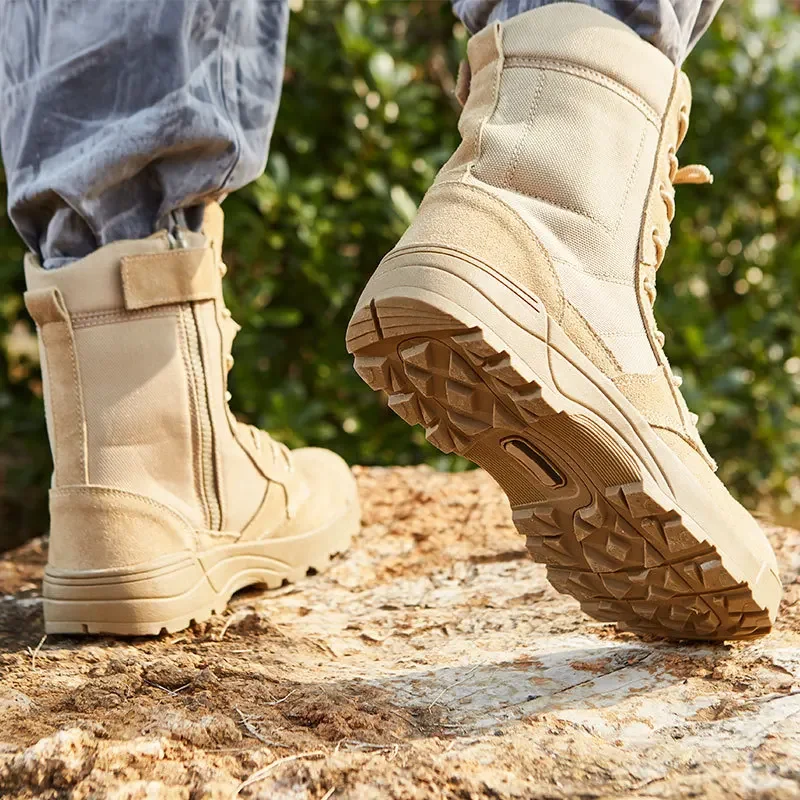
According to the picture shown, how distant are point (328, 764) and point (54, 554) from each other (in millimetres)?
778

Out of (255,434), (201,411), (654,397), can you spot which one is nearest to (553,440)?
(654,397)

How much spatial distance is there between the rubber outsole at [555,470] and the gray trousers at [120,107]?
523 mm

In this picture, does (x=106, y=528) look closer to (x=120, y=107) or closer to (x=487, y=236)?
(x=120, y=107)

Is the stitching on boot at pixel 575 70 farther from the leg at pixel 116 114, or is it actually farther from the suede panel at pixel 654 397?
the leg at pixel 116 114

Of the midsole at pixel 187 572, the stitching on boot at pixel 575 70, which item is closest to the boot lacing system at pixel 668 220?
the stitching on boot at pixel 575 70

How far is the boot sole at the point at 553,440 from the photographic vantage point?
121 cm

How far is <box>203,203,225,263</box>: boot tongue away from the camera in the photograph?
5.84ft

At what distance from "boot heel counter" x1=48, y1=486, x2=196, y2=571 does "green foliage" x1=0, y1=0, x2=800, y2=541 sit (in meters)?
1.22

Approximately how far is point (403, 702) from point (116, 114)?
3.10 ft

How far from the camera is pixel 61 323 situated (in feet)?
5.43

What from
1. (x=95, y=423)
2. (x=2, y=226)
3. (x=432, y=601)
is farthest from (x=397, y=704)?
(x=2, y=226)

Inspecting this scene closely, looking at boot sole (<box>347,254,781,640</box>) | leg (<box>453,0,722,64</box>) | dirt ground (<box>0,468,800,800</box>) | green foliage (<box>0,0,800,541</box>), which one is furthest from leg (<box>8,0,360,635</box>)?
green foliage (<box>0,0,800,541</box>)

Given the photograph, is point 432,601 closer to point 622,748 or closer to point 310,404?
point 622,748

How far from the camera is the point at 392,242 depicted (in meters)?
3.13
